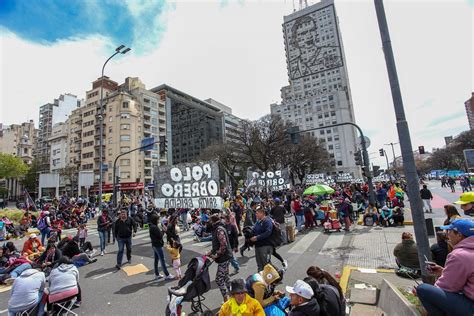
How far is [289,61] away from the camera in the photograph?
109m

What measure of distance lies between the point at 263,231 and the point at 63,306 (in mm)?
4350

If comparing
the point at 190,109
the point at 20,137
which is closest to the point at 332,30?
the point at 190,109

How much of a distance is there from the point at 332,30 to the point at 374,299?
115 meters

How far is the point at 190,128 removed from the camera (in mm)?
96625

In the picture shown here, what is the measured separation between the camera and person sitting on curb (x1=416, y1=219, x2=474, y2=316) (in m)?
2.43

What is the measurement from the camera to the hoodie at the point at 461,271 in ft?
7.94

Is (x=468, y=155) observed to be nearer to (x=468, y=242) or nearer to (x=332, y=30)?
(x=468, y=242)

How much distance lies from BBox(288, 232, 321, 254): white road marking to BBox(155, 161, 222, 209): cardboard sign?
3.36 meters

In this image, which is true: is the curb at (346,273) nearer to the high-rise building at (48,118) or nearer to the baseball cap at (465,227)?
A: the baseball cap at (465,227)

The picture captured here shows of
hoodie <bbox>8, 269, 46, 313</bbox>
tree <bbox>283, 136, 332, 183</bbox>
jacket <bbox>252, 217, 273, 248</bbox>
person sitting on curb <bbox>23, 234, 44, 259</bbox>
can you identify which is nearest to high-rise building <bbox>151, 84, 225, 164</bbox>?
tree <bbox>283, 136, 332, 183</bbox>

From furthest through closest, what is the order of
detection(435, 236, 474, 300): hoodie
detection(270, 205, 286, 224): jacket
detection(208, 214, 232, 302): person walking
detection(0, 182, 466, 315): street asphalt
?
detection(270, 205, 286, 224): jacket → detection(0, 182, 466, 315): street asphalt → detection(208, 214, 232, 302): person walking → detection(435, 236, 474, 300): hoodie

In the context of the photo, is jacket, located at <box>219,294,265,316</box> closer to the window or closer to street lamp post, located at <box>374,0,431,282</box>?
street lamp post, located at <box>374,0,431,282</box>

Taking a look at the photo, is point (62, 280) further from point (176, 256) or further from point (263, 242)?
point (263, 242)

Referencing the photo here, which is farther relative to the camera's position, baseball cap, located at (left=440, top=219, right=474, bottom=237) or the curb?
the curb
